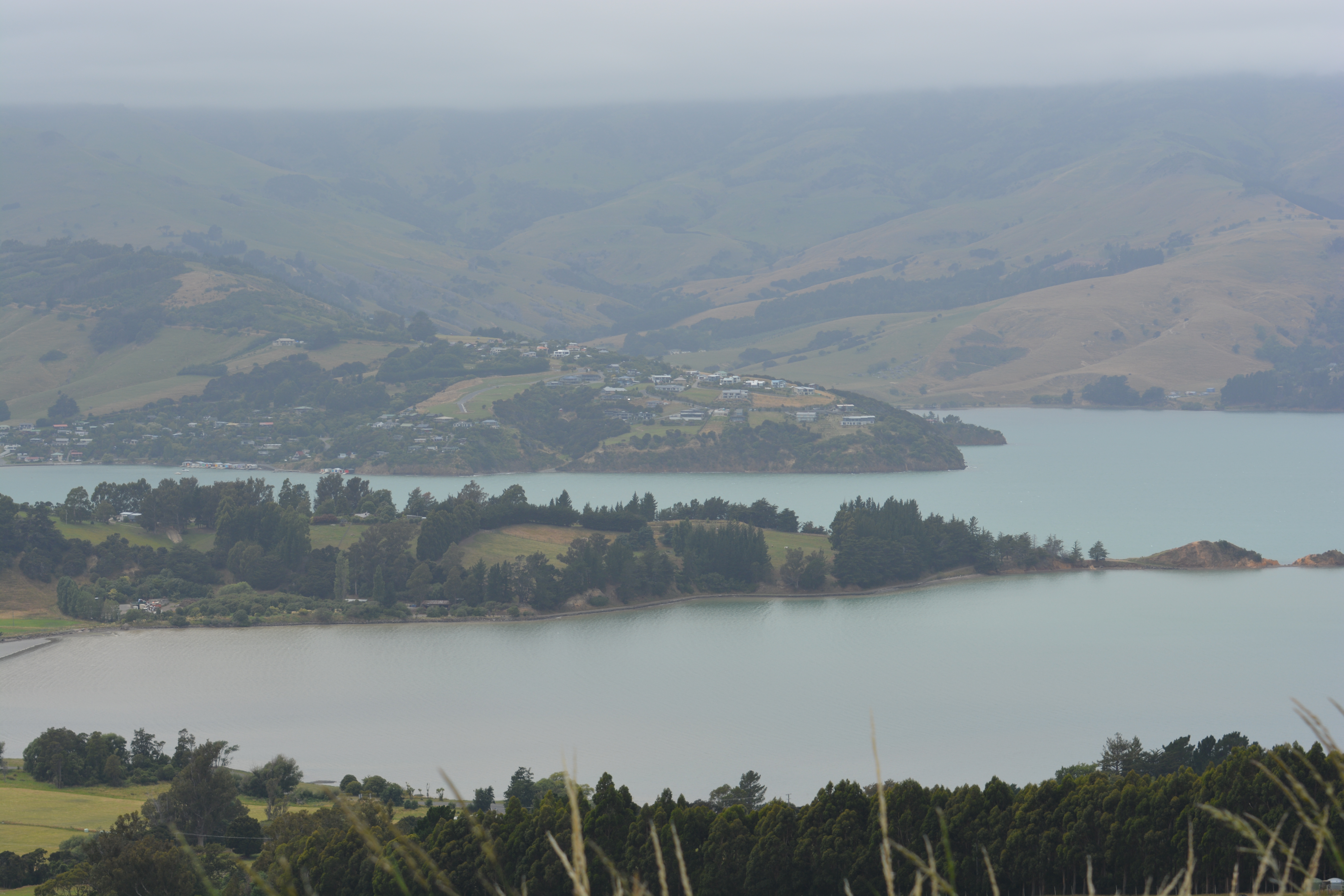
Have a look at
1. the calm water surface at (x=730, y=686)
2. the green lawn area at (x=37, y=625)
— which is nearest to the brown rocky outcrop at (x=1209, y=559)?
the calm water surface at (x=730, y=686)

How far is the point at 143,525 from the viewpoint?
184 ft

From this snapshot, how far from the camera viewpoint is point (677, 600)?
171 ft

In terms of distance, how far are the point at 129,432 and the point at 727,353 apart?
8105cm

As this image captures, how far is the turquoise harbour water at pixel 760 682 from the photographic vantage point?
106 ft

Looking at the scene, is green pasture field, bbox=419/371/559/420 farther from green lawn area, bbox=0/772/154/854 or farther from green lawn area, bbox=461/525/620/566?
green lawn area, bbox=0/772/154/854

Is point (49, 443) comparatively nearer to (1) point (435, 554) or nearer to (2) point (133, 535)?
(2) point (133, 535)

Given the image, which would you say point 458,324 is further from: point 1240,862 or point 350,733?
point 1240,862

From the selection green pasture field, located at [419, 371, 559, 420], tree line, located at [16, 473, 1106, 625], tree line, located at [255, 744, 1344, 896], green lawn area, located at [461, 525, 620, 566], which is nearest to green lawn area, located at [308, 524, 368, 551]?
tree line, located at [16, 473, 1106, 625]

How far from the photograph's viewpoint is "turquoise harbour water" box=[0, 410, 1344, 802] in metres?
32.3

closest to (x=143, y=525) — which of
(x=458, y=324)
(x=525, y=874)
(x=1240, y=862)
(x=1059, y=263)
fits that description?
(x=525, y=874)

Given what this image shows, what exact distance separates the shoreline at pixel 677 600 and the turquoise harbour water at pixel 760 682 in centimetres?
46

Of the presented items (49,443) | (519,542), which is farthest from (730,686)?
(49,443)

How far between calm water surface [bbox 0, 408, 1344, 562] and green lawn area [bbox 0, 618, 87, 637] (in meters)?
28.6

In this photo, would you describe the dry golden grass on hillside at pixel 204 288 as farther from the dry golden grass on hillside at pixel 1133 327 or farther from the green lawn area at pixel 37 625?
the green lawn area at pixel 37 625
